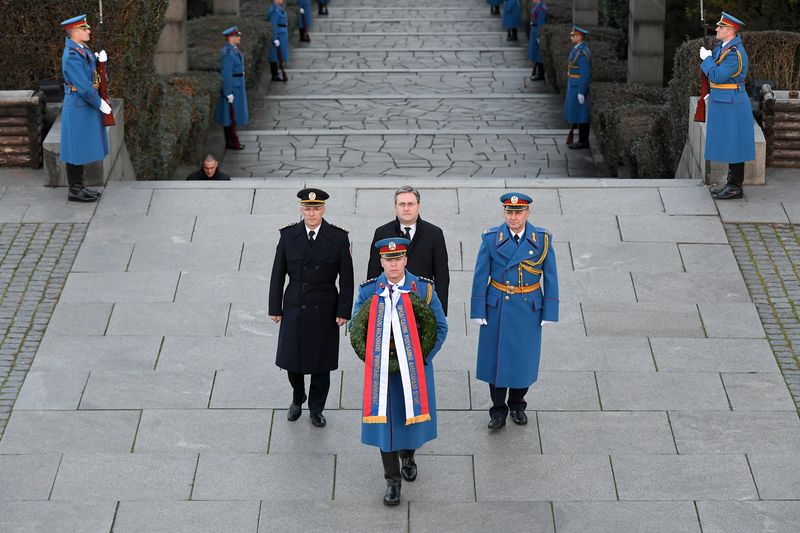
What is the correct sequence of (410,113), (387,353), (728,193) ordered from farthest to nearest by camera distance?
1. (410,113)
2. (728,193)
3. (387,353)

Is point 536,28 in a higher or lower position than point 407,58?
higher

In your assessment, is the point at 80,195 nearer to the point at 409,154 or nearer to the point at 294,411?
the point at 294,411

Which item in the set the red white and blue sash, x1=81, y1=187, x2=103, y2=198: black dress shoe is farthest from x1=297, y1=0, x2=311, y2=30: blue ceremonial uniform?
the red white and blue sash

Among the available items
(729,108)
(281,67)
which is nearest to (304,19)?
(281,67)

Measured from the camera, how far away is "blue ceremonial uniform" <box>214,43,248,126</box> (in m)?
18.5

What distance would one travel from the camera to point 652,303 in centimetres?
1038

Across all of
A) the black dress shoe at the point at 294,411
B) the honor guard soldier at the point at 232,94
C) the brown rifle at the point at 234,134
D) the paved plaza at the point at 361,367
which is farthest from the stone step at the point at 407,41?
the black dress shoe at the point at 294,411

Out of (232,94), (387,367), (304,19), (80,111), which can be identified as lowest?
(304,19)

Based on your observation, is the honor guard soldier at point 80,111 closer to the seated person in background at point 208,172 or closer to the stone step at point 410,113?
the seated person in background at point 208,172

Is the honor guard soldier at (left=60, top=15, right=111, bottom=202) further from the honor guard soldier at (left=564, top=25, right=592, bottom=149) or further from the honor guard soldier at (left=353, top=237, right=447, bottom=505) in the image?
the honor guard soldier at (left=564, top=25, right=592, bottom=149)

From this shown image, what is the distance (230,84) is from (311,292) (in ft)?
35.1

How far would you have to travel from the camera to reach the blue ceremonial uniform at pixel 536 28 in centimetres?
2322

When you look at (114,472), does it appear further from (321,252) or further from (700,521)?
(700,521)

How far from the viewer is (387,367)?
7.51m
